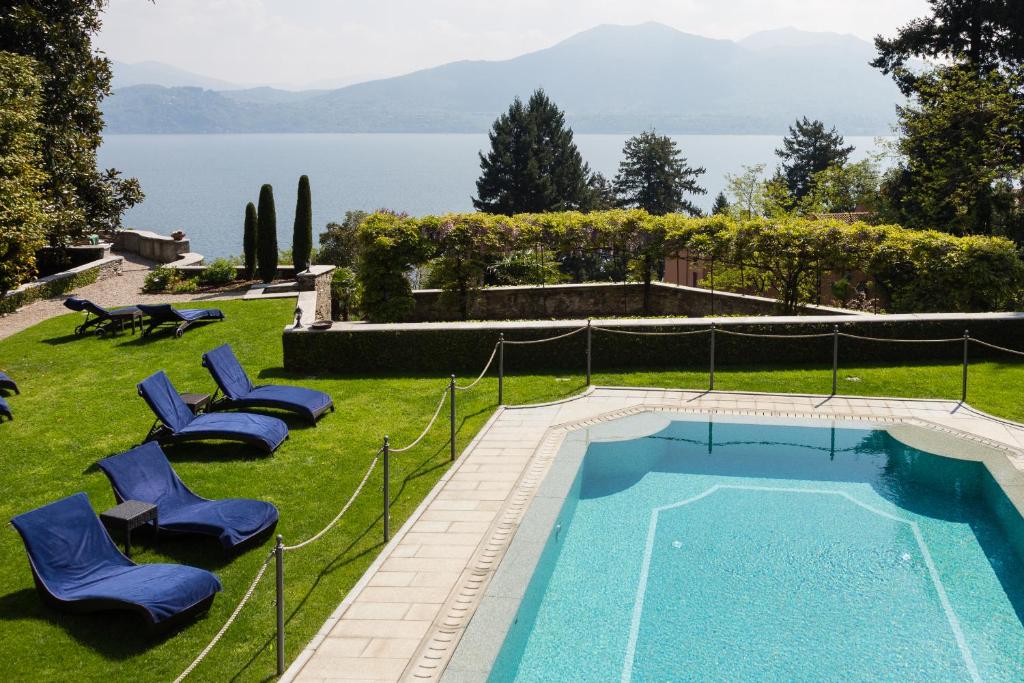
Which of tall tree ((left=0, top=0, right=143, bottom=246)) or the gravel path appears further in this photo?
tall tree ((left=0, top=0, right=143, bottom=246))

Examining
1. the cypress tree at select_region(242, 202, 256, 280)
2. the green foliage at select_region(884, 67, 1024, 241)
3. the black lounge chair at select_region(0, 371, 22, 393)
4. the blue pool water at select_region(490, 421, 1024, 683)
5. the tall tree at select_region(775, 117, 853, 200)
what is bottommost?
the blue pool water at select_region(490, 421, 1024, 683)

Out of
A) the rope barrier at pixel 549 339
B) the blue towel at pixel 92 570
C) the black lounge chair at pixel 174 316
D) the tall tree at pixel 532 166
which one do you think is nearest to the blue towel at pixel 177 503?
the blue towel at pixel 92 570

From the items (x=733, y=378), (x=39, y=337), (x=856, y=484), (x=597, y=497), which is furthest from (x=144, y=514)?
(x=39, y=337)

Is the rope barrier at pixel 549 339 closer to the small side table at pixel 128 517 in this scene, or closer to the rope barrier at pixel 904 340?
the rope barrier at pixel 904 340

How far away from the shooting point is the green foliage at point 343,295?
25484mm

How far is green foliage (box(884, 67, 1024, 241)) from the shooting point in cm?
2997

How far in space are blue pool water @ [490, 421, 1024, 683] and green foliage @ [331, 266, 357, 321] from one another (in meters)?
13.8

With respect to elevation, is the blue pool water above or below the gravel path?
below

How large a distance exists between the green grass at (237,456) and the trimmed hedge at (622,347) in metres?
0.50

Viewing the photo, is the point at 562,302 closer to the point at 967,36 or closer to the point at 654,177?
the point at 967,36

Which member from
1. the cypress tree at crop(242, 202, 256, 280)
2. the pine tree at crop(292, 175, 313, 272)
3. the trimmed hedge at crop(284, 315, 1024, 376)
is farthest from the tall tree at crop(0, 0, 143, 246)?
the trimmed hedge at crop(284, 315, 1024, 376)

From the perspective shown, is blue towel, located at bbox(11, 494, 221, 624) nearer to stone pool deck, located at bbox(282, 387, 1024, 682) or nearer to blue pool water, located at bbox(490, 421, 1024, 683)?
stone pool deck, located at bbox(282, 387, 1024, 682)

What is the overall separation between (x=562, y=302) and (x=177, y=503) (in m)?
16.7

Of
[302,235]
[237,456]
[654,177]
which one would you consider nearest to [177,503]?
[237,456]
